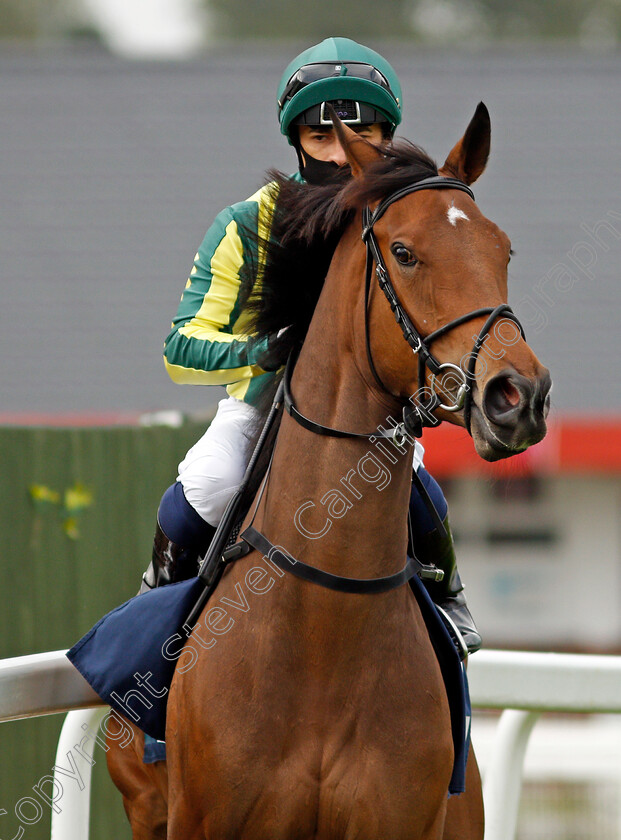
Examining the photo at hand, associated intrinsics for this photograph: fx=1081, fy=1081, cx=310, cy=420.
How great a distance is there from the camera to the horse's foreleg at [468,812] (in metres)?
3.37

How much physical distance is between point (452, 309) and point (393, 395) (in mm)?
316

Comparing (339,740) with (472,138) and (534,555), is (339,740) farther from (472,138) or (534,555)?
(534,555)

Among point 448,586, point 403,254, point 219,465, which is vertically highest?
point 403,254

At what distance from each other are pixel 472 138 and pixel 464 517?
11329mm

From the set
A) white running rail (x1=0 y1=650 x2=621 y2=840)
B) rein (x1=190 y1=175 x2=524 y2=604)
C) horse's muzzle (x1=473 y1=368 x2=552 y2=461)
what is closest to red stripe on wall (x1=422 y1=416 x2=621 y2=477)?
white running rail (x1=0 y1=650 x2=621 y2=840)

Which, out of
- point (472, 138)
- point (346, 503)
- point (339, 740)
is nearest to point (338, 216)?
point (472, 138)

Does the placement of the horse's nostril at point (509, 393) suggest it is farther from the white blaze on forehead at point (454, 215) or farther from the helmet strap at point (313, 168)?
the helmet strap at point (313, 168)

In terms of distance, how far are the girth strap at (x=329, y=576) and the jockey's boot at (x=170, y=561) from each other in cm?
55

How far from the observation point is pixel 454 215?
2.57 m

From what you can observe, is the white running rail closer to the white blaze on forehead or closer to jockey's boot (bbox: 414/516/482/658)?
jockey's boot (bbox: 414/516/482/658)

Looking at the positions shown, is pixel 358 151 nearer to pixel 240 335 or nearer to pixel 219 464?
pixel 240 335

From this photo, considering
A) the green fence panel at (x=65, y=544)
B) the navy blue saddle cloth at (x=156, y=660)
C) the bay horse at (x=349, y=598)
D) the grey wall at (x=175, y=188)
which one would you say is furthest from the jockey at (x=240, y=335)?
the grey wall at (x=175, y=188)

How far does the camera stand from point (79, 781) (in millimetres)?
3627

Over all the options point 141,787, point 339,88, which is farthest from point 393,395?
point 141,787
